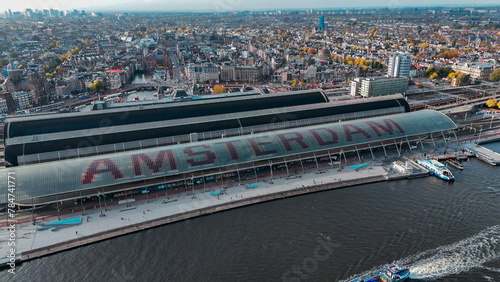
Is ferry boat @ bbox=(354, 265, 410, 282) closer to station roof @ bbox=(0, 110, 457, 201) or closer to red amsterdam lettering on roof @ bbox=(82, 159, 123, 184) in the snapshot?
station roof @ bbox=(0, 110, 457, 201)

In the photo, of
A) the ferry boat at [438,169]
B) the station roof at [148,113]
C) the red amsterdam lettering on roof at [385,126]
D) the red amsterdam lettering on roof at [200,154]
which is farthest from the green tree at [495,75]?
the red amsterdam lettering on roof at [200,154]

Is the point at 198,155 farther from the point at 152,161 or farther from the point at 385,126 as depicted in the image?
the point at 385,126

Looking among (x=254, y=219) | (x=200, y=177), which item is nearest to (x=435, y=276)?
(x=254, y=219)

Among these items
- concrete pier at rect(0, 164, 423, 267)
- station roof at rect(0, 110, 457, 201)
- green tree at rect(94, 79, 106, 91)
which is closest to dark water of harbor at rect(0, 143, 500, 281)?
concrete pier at rect(0, 164, 423, 267)

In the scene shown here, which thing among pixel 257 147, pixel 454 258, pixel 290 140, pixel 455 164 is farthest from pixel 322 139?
pixel 454 258

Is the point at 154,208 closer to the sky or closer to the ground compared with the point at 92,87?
closer to the ground

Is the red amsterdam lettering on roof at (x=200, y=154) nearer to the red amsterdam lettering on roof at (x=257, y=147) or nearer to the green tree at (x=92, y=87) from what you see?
the red amsterdam lettering on roof at (x=257, y=147)
